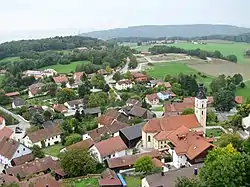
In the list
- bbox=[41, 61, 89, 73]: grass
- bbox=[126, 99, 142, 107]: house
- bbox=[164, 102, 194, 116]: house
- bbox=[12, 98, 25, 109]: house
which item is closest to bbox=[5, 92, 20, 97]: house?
bbox=[12, 98, 25, 109]: house

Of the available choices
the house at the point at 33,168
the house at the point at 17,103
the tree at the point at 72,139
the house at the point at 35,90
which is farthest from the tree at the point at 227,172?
the house at the point at 35,90

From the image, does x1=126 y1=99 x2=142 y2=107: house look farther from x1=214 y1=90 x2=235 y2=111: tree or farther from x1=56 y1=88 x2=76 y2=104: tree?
x1=214 y1=90 x2=235 y2=111: tree

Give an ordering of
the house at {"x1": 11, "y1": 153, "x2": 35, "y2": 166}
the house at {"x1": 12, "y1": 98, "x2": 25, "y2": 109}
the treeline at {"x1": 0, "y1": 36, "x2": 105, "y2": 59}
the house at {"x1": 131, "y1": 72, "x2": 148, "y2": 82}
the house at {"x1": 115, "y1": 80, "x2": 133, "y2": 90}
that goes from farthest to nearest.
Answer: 1. the treeline at {"x1": 0, "y1": 36, "x2": 105, "y2": 59}
2. the house at {"x1": 131, "y1": 72, "x2": 148, "y2": 82}
3. the house at {"x1": 115, "y1": 80, "x2": 133, "y2": 90}
4. the house at {"x1": 12, "y1": 98, "x2": 25, "y2": 109}
5. the house at {"x1": 11, "y1": 153, "x2": 35, "y2": 166}

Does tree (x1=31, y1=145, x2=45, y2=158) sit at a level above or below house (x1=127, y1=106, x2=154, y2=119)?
below

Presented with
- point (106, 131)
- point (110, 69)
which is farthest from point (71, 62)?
point (106, 131)

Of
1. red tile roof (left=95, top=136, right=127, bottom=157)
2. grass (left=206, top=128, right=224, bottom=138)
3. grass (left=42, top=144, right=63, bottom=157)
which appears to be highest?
red tile roof (left=95, top=136, right=127, bottom=157)

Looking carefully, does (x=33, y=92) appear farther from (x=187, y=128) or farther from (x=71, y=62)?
(x=187, y=128)

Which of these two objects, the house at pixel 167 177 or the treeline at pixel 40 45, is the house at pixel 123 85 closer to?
the house at pixel 167 177
